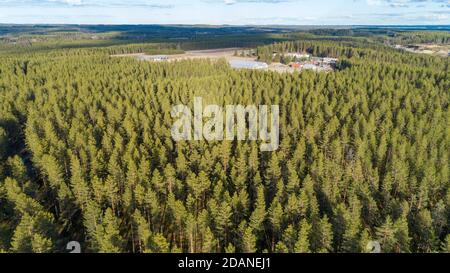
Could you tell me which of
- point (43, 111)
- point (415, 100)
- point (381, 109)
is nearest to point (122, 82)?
point (43, 111)

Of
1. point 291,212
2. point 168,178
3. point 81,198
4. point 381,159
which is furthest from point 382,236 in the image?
point 81,198

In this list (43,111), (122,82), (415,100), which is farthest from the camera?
(122,82)

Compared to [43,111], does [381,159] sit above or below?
below

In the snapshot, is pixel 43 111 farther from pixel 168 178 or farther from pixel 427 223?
pixel 427 223

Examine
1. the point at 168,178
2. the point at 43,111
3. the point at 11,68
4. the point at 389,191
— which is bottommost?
the point at 389,191

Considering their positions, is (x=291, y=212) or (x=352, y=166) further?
(x=352, y=166)

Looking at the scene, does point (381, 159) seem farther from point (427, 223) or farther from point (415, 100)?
point (415, 100)
